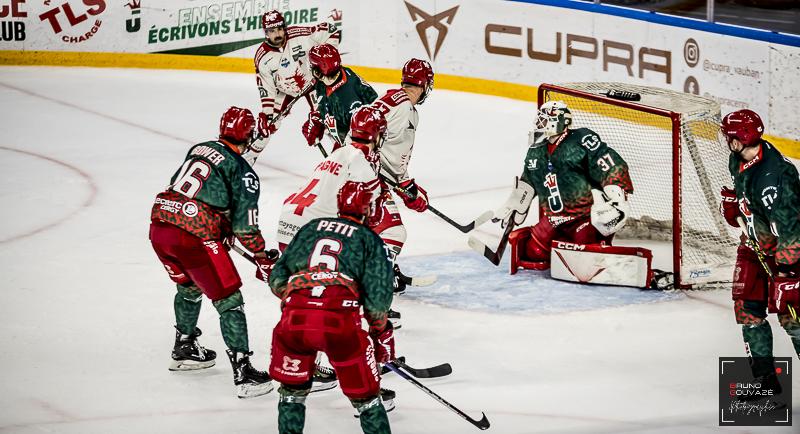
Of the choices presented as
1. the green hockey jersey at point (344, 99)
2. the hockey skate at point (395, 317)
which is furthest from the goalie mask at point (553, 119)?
the hockey skate at point (395, 317)

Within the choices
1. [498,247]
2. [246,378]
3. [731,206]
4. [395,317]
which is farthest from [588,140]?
[246,378]

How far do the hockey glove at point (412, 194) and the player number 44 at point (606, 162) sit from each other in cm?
98

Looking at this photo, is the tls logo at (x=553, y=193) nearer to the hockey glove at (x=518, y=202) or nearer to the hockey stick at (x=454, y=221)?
the hockey glove at (x=518, y=202)

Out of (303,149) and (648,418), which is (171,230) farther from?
(303,149)

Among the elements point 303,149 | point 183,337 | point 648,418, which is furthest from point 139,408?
point 303,149

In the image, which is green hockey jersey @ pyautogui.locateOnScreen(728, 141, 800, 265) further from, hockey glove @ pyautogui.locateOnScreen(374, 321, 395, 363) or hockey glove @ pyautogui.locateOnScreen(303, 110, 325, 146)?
hockey glove @ pyautogui.locateOnScreen(303, 110, 325, 146)

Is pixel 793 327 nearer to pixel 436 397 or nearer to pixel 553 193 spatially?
pixel 436 397

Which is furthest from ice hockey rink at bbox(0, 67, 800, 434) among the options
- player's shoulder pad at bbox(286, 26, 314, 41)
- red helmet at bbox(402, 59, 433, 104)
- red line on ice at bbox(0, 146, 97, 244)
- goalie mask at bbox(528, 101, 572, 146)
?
red helmet at bbox(402, 59, 433, 104)

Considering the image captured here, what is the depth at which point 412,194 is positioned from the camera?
22.5ft

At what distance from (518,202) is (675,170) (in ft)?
3.06

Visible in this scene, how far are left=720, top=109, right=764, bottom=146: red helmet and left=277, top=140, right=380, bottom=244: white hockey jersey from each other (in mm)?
1531

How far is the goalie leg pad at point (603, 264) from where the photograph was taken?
6.94m

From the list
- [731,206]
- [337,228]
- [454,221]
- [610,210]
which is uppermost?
[337,228]

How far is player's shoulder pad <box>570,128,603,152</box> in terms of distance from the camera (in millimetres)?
6984
